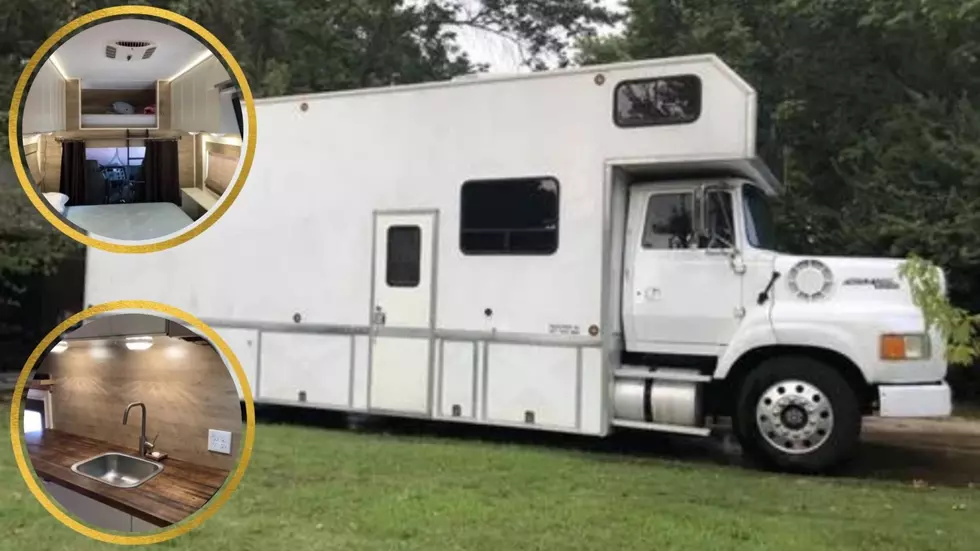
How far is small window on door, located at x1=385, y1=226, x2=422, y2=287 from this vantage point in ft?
26.3

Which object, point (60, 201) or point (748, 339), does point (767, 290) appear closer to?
point (748, 339)

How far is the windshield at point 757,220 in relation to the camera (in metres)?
7.21

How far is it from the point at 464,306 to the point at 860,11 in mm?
8146

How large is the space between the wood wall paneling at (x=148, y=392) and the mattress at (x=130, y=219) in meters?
0.17

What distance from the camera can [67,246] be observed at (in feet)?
31.1

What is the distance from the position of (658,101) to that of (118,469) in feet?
20.5

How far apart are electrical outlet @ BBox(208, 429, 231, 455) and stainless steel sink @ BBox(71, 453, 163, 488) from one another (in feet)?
0.27

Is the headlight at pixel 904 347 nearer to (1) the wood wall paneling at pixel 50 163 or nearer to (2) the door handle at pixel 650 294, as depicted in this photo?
(2) the door handle at pixel 650 294

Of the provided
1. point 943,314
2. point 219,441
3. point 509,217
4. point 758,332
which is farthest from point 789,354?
point 219,441

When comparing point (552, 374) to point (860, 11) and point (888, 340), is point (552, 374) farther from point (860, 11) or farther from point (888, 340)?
point (860, 11)

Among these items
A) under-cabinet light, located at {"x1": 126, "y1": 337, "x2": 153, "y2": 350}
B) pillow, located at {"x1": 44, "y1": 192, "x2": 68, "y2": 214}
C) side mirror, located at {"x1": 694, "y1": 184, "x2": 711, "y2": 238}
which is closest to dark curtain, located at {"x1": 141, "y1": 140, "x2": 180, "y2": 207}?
pillow, located at {"x1": 44, "y1": 192, "x2": 68, "y2": 214}

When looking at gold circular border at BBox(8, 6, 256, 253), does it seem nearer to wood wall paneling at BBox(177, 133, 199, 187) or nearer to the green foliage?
wood wall paneling at BBox(177, 133, 199, 187)

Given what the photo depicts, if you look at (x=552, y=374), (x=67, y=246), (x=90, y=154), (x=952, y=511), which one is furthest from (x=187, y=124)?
(x=67, y=246)

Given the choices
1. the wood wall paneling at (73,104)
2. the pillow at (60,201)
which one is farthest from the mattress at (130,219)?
the wood wall paneling at (73,104)
